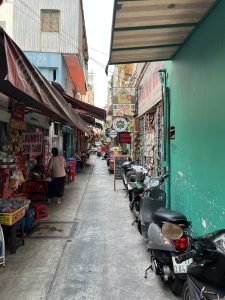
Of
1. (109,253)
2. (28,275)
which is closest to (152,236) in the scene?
(109,253)

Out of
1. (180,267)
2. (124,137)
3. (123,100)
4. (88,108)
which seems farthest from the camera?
(124,137)

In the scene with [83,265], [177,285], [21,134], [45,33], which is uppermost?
[45,33]

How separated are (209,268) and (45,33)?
53.4ft

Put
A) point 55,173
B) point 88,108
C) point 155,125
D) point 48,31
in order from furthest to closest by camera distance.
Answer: point 48,31 → point 88,108 → point 155,125 → point 55,173

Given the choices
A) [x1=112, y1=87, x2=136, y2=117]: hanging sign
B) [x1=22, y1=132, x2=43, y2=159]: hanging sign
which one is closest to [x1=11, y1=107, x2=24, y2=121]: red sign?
[x1=22, y1=132, x2=43, y2=159]: hanging sign

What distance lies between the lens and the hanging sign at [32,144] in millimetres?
8719

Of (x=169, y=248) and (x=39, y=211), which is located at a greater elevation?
(x=169, y=248)

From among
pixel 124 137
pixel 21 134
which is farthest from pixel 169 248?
pixel 124 137

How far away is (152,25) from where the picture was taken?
4824 mm

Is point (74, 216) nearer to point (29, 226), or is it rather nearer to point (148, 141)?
point (29, 226)

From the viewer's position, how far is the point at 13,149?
7.29m

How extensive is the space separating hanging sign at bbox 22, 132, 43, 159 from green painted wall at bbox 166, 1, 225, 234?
420 cm

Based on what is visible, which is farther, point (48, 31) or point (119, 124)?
point (48, 31)

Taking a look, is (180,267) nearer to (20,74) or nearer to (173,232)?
(173,232)
